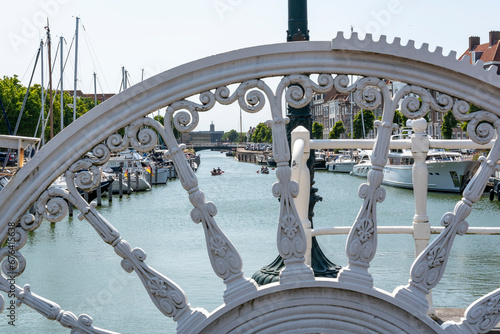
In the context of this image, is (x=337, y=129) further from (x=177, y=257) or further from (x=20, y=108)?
(x=177, y=257)

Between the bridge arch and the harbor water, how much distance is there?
4.13 metres

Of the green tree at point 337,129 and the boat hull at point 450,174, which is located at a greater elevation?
the green tree at point 337,129

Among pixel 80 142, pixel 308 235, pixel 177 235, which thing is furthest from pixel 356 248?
pixel 177 235

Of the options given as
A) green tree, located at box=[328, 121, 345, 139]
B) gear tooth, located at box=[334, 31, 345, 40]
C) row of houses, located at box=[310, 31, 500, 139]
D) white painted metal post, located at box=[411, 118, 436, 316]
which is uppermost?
row of houses, located at box=[310, 31, 500, 139]

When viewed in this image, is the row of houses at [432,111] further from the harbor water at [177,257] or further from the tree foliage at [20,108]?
the tree foliage at [20,108]

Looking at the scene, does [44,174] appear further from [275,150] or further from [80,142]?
[275,150]

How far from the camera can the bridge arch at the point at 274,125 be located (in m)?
3.40

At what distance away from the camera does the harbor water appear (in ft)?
31.9

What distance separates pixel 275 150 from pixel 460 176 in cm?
3919

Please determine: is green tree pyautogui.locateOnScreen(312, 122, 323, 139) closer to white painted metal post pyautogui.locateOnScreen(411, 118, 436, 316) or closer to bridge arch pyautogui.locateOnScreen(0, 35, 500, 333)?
white painted metal post pyautogui.locateOnScreen(411, 118, 436, 316)

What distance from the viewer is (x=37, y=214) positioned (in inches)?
140

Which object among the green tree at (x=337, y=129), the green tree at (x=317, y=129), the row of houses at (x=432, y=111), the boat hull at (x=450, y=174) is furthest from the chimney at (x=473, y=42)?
the green tree at (x=317, y=129)

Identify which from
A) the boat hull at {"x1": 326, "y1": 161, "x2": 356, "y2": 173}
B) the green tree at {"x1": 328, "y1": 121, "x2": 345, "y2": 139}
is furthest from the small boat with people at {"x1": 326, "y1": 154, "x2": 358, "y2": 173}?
the green tree at {"x1": 328, "y1": 121, "x2": 345, "y2": 139}

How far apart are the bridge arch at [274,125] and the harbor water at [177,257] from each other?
13.5ft
